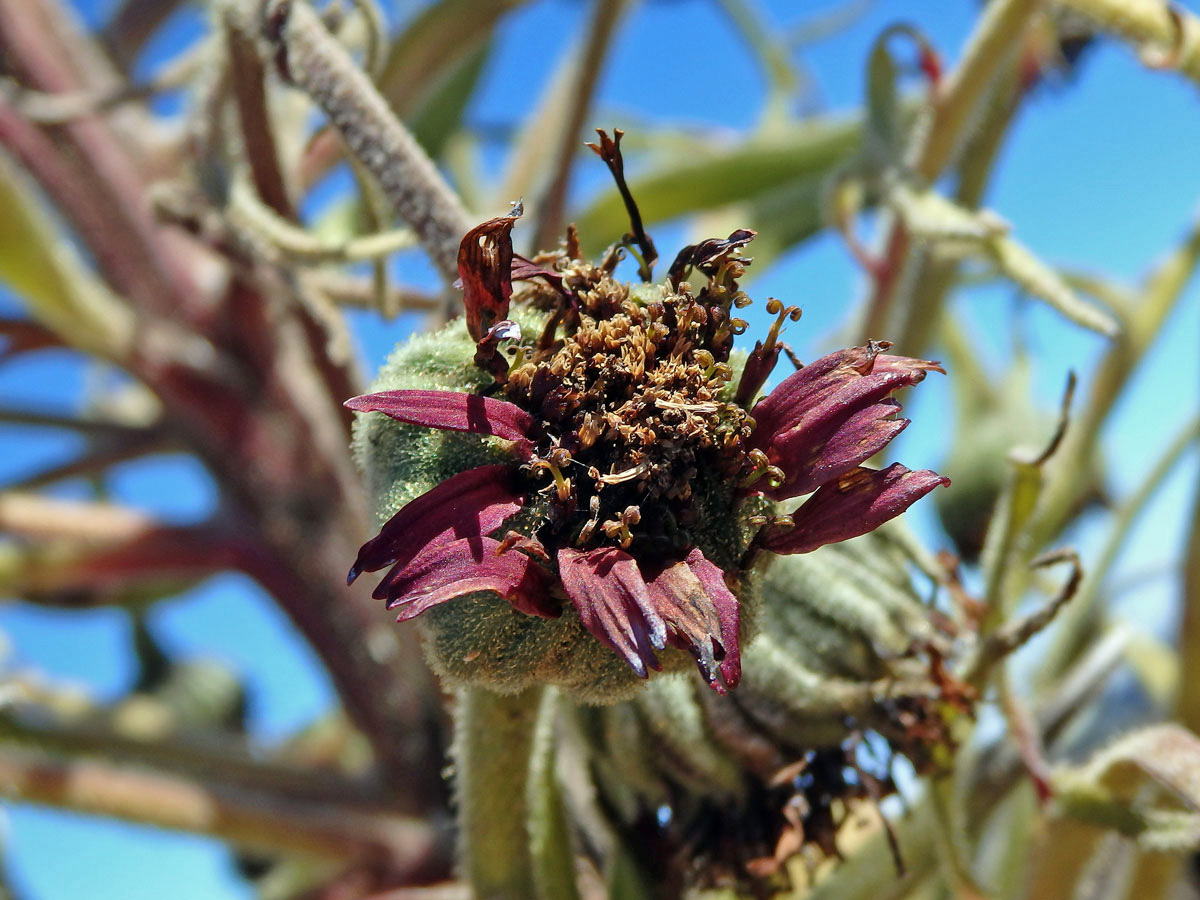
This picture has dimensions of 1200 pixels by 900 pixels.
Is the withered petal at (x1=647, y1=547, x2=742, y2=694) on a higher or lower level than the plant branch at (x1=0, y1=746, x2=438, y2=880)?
lower

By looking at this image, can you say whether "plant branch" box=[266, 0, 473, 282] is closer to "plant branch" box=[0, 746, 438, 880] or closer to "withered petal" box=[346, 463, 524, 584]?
"withered petal" box=[346, 463, 524, 584]

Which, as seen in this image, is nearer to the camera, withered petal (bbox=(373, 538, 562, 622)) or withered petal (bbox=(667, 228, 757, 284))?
withered petal (bbox=(373, 538, 562, 622))

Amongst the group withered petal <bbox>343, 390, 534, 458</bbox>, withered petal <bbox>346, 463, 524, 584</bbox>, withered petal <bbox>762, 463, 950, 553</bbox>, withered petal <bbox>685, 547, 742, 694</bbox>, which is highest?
withered petal <bbox>343, 390, 534, 458</bbox>

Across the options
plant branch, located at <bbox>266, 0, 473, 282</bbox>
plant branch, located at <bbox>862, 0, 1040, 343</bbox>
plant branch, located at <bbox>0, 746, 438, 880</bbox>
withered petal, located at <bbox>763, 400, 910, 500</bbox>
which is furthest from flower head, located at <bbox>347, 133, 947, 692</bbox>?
plant branch, located at <bbox>0, 746, 438, 880</bbox>

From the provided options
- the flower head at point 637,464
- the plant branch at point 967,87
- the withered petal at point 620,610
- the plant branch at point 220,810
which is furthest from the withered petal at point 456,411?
the plant branch at point 220,810

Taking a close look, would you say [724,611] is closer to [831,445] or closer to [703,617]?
[703,617]

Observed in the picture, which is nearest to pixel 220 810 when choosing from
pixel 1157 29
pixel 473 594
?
pixel 473 594

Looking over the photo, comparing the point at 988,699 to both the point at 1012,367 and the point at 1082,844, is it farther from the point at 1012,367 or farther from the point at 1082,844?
the point at 1012,367

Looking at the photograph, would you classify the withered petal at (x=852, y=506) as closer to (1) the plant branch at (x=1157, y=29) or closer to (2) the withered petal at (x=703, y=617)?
(2) the withered petal at (x=703, y=617)
